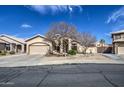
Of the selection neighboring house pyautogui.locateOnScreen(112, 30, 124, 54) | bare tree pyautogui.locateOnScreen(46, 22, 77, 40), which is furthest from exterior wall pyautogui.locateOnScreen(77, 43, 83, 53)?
neighboring house pyautogui.locateOnScreen(112, 30, 124, 54)

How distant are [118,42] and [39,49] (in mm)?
11101

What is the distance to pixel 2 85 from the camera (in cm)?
1045

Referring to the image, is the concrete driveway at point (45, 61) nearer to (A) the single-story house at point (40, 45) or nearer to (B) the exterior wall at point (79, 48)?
(A) the single-story house at point (40, 45)

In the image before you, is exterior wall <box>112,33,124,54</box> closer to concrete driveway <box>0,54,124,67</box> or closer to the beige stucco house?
the beige stucco house

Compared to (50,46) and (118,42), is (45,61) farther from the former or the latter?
(118,42)

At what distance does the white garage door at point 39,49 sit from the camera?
29.8 metres

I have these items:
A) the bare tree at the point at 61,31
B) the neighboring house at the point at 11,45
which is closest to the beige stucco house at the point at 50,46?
the bare tree at the point at 61,31

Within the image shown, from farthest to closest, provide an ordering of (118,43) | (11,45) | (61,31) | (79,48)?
1. (118,43)
2. (11,45)
3. (79,48)
4. (61,31)

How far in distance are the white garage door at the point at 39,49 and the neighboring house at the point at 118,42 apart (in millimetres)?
9606

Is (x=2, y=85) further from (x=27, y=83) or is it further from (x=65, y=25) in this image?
(x=65, y=25)

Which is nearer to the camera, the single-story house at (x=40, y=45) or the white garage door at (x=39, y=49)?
the single-story house at (x=40, y=45)

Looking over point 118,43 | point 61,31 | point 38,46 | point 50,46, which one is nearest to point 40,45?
point 38,46

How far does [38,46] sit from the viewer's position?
30.9 m
